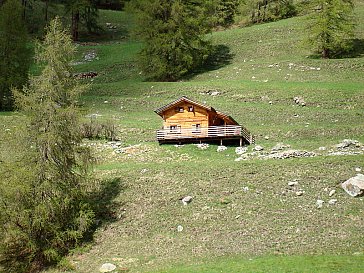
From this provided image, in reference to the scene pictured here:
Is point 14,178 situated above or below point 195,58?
below

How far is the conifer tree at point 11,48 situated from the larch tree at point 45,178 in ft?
80.6

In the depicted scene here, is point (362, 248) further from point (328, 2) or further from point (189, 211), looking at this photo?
point (328, 2)

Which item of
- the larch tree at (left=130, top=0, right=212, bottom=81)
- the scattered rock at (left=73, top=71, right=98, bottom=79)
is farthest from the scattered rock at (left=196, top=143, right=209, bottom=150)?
the scattered rock at (left=73, top=71, right=98, bottom=79)

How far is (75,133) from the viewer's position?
88.8 ft

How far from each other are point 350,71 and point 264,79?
396 inches

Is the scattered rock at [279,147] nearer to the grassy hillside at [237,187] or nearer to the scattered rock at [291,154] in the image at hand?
the grassy hillside at [237,187]

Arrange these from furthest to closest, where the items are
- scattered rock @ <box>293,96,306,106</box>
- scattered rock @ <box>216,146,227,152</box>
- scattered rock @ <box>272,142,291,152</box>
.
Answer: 1. scattered rock @ <box>293,96,306,106</box>
2. scattered rock @ <box>216,146,227,152</box>
3. scattered rock @ <box>272,142,291,152</box>

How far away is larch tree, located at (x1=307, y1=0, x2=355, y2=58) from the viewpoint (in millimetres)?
58219

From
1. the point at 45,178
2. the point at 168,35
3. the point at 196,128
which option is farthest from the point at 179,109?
the point at 168,35

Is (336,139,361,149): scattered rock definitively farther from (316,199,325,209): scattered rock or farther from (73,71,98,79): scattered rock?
(73,71,98,79): scattered rock

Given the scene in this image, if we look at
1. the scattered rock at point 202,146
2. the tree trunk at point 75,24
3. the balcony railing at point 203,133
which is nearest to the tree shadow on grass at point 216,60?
the balcony railing at point 203,133

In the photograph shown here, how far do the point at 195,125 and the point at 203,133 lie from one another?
169 cm

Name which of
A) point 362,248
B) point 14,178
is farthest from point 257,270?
point 14,178

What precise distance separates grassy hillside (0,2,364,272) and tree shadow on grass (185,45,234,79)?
8810 mm
